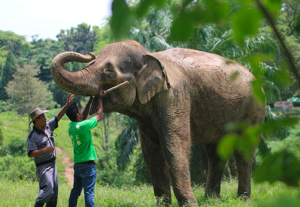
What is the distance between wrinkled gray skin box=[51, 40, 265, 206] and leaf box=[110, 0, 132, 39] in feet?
8.93

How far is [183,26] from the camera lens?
77cm

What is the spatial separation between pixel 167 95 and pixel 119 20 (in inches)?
124

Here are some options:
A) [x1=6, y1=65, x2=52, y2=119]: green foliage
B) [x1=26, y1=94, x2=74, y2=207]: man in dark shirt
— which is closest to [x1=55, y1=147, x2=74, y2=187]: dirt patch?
[x1=6, y1=65, x2=52, y2=119]: green foliage

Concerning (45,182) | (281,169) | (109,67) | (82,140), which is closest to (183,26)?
(281,169)

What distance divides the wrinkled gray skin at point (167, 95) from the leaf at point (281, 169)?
288 centimetres

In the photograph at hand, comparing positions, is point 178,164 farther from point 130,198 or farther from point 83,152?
point 130,198

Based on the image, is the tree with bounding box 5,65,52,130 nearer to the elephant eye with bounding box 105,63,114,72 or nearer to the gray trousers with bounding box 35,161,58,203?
the gray trousers with bounding box 35,161,58,203

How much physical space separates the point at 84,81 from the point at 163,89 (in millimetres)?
994

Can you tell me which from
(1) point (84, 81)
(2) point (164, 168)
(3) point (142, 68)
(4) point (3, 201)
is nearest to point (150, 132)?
(2) point (164, 168)

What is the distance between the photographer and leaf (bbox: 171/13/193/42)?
2.53 feet

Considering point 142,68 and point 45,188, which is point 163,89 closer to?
point 142,68

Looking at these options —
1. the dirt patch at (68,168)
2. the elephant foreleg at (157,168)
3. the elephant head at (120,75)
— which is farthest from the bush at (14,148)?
the elephant head at (120,75)

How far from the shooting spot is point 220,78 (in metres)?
4.30

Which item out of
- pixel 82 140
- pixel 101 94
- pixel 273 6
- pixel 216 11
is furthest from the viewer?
pixel 82 140
